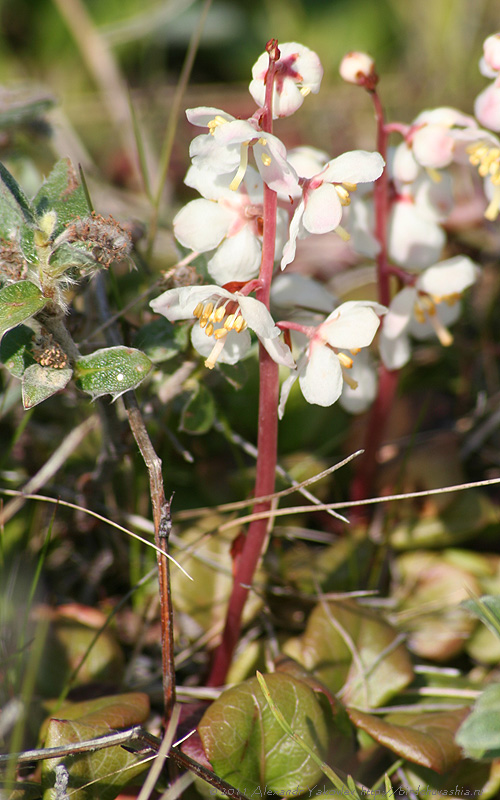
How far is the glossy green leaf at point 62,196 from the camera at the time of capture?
3.69 ft

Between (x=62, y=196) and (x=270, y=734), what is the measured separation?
0.91 m

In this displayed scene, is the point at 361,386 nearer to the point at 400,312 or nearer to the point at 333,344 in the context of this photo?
the point at 400,312

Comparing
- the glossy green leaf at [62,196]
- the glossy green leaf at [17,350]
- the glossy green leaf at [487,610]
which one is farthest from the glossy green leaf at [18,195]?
the glossy green leaf at [487,610]

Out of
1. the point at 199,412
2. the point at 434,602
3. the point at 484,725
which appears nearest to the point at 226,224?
the point at 199,412

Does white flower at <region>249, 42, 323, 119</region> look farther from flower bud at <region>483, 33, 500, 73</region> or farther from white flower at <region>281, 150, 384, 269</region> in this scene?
flower bud at <region>483, 33, 500, 73</region>

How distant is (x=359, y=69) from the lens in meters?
1.23

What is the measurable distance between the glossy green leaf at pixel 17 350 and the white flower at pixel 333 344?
39 cm

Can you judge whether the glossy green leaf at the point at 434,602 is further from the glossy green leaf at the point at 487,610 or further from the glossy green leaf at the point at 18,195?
the glossy green leaf at the point at 18,195

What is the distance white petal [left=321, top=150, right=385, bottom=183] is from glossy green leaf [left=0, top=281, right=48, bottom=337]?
43 centimetres

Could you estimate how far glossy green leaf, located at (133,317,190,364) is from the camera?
121 centimetres

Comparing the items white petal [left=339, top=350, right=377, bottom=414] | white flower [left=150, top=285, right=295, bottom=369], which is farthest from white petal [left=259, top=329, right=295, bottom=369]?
white petal [left=339, top=350, right=377, bottom=414]

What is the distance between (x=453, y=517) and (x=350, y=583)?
11.7 inches

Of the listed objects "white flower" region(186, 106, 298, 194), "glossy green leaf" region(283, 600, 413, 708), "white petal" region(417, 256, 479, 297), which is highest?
"white flower" region(186, 106, 298, 194)

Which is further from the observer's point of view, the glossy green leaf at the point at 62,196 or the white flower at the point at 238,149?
the glossy green leaf at the point at 62,196
